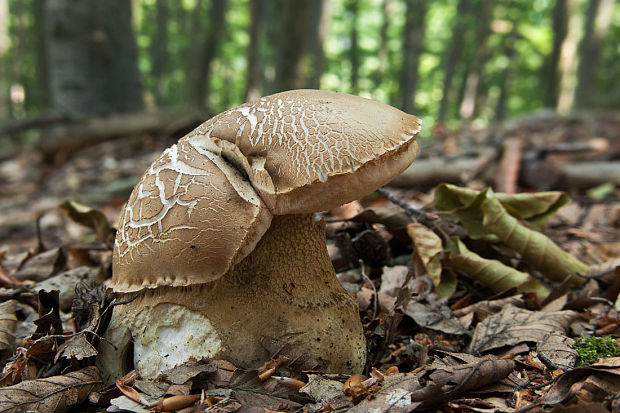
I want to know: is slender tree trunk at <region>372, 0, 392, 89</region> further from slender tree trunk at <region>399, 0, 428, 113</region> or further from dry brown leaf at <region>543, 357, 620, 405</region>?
dry brown leaf at <region>543, 357, 620, 405</region>

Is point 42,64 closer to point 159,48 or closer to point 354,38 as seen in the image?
point 159,48

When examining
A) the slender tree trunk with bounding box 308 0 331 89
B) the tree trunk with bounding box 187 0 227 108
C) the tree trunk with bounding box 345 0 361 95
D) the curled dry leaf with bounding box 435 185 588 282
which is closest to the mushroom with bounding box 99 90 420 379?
the curled dry leaf with bounding box 435 185 588 282

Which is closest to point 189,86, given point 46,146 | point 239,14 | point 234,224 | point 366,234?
point 46,146

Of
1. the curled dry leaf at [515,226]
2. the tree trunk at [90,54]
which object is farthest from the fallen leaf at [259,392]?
the tree trunk at [90,54]

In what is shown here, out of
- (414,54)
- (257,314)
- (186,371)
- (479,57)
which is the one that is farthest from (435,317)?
(479,57)

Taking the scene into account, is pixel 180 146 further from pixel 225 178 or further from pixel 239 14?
pixel 239 14
